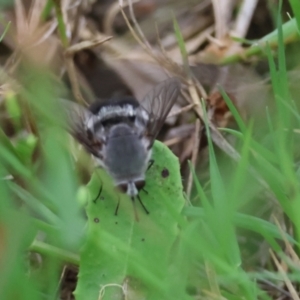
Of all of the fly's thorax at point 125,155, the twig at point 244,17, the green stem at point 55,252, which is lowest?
the green stem at point 55,252

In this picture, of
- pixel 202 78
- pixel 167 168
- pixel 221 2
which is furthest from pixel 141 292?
pixel 221 2

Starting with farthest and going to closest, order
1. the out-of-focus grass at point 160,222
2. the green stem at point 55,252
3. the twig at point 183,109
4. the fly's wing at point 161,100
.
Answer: the twig at point 183,109 < the fly's wing at point 161,100 < the green stem at point 55,252 < the out-of-focus grass at point 160,222

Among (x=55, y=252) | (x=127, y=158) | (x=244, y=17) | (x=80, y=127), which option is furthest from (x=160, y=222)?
(x=244, y=17)

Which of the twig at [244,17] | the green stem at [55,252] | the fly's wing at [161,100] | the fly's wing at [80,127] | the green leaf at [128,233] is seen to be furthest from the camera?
the twig at [244,17]

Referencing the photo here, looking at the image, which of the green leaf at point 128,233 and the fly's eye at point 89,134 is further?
the fly's eye at point 89,134

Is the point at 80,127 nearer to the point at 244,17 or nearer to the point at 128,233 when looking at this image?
the point at 128,233

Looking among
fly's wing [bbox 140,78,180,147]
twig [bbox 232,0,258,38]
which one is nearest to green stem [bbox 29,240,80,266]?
fly's wing [bbox 140,78,180,147]

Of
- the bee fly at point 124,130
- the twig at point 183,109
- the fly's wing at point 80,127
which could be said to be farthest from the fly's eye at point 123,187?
the twig at point 183,109

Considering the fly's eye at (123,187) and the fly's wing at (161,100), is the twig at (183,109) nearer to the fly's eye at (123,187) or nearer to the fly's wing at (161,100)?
the fly's wing at (161,100)
